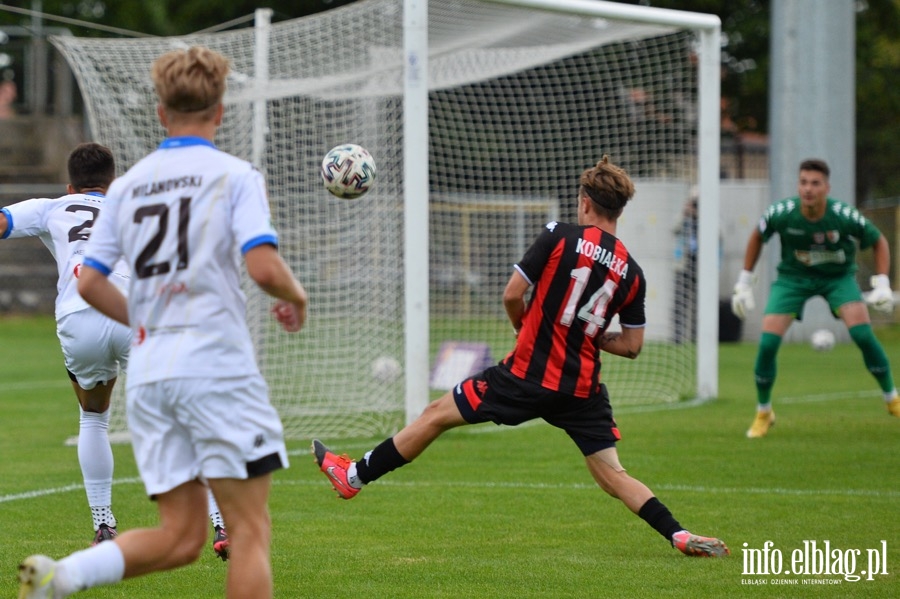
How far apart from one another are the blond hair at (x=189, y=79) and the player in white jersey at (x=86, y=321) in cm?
213

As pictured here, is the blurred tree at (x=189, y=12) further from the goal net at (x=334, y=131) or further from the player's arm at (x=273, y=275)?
the player's arm at (x=273, y=275)

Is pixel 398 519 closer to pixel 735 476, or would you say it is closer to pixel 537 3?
pixel 735 476

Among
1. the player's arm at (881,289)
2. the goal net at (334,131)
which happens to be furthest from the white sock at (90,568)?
the player's arm at (881,289)

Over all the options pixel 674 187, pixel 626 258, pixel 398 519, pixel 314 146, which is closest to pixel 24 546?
pixel 398 519

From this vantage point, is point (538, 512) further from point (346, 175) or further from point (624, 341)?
point (346, 175)

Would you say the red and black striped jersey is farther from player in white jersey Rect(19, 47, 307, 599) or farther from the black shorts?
player in white jersey Rect(19, 47, 307, 599)

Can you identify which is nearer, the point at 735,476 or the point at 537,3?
the point at 735,476

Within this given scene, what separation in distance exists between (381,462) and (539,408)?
33.9 inches

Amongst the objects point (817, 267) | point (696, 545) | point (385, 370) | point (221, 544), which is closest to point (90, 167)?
point (221, 544)

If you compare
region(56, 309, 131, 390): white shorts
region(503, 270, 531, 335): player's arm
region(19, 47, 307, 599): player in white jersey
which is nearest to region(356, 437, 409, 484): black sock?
region(503, 270, 531, 335): player's arm

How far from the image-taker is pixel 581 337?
5918mm

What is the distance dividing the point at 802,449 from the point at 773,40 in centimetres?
1344

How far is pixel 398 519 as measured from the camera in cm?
703

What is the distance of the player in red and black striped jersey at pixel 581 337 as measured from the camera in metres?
5.86
